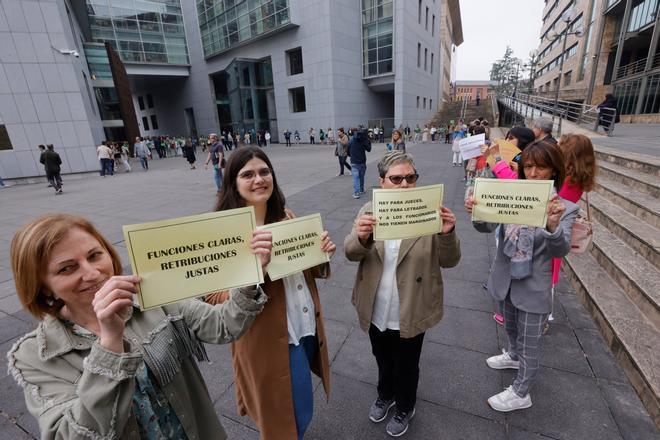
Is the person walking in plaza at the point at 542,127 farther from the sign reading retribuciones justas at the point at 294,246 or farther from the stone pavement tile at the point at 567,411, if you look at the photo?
the sign reading retribuciones justas at the point at 294,246

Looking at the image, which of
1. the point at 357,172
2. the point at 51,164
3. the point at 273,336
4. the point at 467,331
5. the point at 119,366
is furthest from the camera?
the point at 51,164

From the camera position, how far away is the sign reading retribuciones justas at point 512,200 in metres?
1.74

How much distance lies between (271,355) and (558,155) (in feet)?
7.32

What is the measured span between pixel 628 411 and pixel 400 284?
1972 mm

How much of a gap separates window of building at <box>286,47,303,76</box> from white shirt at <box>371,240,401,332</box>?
104ft

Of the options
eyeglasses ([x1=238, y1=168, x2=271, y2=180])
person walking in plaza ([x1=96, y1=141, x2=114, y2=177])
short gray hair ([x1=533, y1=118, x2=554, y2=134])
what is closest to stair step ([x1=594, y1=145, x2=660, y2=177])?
short gray hair ([x1=533, y1=118, x2=554, y2=134])

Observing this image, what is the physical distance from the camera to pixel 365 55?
2989 centimetres

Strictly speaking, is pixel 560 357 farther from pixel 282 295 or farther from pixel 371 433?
pixel 282 295

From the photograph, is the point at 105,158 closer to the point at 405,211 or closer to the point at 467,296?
the point at 467,296

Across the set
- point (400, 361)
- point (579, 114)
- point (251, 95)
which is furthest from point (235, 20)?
point (400, 361)

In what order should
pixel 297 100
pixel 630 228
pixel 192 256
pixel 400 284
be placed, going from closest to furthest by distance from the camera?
pixel 192 256
pixel 400 284
pixel 630 228
pixel 297 100

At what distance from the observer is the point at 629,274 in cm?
330

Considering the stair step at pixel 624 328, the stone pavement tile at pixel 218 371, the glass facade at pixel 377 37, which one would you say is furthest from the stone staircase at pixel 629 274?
the glass facade at pixel 377 37

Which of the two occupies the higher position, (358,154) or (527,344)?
(358,154)
